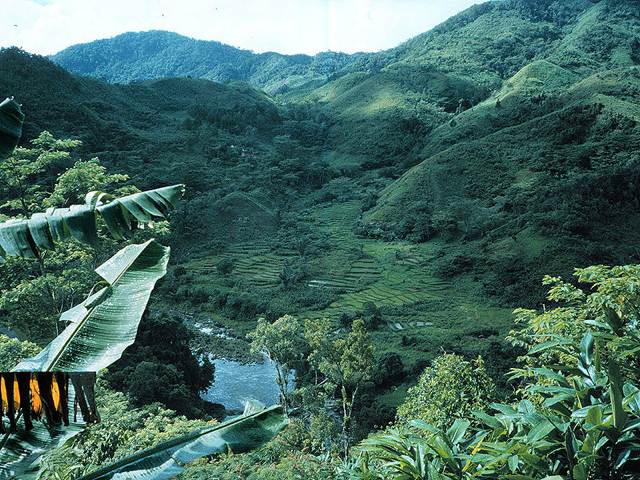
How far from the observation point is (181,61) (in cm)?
13200

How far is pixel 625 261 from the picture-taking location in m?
21.9

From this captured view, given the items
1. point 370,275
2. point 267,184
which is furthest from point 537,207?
point 267,184

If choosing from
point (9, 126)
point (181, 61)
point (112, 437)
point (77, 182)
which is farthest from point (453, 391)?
point (181, 61)

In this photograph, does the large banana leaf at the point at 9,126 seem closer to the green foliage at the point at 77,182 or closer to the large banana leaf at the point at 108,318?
the large banana leaf at the point at 108,318

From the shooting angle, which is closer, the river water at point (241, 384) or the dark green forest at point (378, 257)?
the dark green forest at point (378, 257)

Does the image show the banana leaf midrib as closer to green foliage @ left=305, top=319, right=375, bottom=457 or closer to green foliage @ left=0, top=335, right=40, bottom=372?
green foliage @ left=0, top=335, right=40, bottom=372

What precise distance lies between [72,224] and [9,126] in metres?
0.48

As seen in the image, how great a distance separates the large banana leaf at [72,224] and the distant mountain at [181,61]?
112091mm

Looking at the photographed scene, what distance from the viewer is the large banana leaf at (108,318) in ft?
4.96

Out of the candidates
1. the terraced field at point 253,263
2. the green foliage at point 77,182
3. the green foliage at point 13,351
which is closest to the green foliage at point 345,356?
the green foliage at point 77,182

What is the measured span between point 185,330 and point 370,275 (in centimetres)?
1178

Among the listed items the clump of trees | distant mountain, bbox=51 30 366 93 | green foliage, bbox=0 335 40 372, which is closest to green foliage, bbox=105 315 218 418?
the clump of trees

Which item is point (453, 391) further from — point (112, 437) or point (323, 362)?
point (323, 362)

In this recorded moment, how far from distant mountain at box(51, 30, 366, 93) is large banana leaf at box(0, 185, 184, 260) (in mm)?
112091
